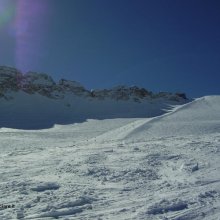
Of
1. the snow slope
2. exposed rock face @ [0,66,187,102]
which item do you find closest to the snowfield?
the snow slope

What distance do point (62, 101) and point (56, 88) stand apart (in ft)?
18.4

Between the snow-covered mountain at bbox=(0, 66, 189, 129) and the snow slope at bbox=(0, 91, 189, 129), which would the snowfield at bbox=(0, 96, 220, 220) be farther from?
the snow-covered mountain at bbox=(0, 66, 189, 129)

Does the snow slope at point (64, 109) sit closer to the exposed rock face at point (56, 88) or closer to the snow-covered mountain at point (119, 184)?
the exposed rock face at point (56, 88)

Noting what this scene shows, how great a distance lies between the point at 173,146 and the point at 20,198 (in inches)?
339

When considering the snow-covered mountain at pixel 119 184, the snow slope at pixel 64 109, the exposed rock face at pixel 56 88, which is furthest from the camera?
the exposed rock face at pixel 56 88

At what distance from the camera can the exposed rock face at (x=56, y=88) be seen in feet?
196

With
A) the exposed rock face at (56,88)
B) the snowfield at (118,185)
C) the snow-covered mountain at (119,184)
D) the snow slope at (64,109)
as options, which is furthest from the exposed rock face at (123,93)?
the snowfield at (118,185)

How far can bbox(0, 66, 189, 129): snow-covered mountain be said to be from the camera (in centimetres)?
4616

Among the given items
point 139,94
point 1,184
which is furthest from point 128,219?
point 139,94

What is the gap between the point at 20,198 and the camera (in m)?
8.30

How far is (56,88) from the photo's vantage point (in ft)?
202

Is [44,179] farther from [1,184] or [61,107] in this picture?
[61,107]

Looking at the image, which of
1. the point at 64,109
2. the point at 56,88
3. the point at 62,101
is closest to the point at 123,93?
the point at 56,88

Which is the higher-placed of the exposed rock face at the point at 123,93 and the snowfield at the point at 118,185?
the exposed rock face at the point at 123,93
